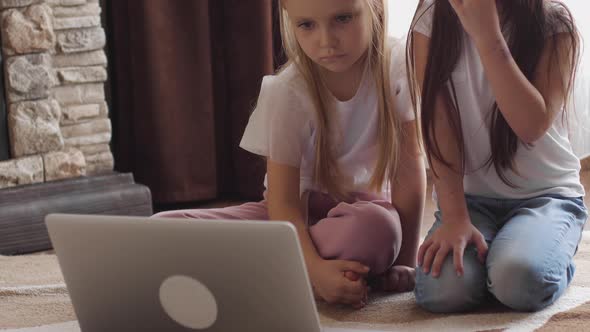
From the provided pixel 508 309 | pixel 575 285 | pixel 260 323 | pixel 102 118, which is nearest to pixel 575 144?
pixel 575 285

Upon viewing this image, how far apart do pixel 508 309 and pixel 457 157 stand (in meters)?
0.25

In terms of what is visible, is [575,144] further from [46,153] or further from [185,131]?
[46,153]

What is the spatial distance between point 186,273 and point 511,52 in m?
0.66

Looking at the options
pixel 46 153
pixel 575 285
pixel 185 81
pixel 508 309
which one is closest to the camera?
pixel 508 309

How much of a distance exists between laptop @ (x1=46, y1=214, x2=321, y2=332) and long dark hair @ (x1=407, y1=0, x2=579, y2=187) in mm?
511

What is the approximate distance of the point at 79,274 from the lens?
3.58 feet

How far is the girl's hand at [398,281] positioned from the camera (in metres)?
1.51

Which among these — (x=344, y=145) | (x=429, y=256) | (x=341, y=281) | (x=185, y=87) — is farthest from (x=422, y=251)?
(x=185, y=87)

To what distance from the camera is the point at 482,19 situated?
1318 millimetres

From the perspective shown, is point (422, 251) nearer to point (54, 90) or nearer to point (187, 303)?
point (187, 303)

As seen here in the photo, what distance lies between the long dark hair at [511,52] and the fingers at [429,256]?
14 cm

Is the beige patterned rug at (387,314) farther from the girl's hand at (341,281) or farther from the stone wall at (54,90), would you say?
the stone wall at (54,90)

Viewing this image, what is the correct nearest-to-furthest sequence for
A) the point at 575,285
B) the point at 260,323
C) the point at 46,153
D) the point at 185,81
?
the point at 260,323, the point at 575,285, the point at 46,153, the point at 185,81

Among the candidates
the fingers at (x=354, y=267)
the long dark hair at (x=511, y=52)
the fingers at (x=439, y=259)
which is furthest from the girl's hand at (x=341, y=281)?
the long dark hair at (x=511, y=52)
